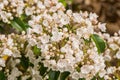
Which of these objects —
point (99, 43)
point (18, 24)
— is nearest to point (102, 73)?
point (99, 43)

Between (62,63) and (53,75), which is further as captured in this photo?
(53,75)

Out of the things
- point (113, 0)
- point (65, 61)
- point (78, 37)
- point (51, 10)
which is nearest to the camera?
point (65, 61)

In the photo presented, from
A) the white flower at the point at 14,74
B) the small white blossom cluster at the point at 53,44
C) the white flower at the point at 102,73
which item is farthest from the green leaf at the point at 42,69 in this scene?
the white flower at the point at 102,73

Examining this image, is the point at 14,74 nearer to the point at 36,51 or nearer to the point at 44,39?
the point at 36,51

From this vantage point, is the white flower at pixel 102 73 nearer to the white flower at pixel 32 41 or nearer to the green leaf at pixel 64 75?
the green leaf at pixel 64 75

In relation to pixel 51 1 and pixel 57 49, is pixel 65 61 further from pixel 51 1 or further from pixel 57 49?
pixel 51 1

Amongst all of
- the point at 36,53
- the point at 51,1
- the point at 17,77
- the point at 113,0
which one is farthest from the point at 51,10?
the point at 113,0
